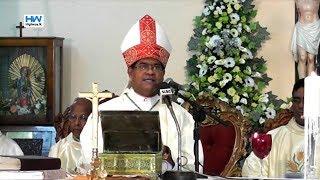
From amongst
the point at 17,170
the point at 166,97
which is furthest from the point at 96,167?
the point at 166,97

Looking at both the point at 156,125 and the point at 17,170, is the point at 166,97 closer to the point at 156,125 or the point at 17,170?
the point at 156,125

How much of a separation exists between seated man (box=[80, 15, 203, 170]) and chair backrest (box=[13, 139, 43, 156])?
2157 mm

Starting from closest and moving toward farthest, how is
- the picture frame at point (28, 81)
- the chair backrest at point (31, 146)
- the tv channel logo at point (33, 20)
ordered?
the chair backrest at point (31, 146)
the picture frame at point (28, 81)
the tv channel logo at point (33, 20)

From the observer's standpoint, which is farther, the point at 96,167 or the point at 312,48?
the point at 312,48

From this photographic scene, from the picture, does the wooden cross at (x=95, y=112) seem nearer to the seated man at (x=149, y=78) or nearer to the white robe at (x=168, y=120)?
the seated man at (x=149, y=78)

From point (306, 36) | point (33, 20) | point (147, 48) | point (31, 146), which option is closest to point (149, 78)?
point (147, 48)

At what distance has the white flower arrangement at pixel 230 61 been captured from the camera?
7.83 m

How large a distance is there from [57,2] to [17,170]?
5.69 metres

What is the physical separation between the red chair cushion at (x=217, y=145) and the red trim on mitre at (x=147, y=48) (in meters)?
1.50

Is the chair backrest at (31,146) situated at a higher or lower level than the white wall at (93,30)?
lower

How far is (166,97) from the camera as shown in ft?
13.0

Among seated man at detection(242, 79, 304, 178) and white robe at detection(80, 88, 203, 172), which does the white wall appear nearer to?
seated man at detection(242, 79, 304, 178)

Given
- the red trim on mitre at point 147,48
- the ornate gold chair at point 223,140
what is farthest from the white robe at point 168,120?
the ornate gold chair at point 223,140

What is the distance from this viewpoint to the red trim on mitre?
4.86 meters
